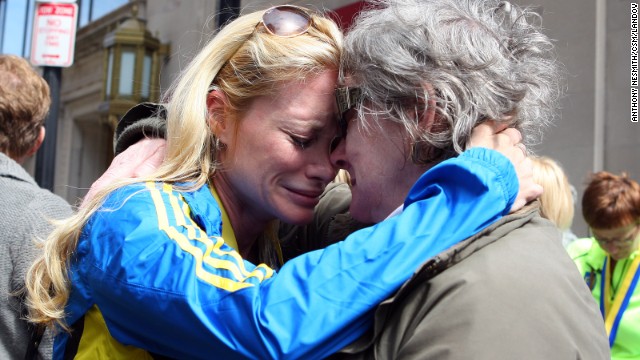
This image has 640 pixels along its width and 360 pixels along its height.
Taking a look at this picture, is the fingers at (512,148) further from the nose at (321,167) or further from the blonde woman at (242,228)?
the nose at (321,167)

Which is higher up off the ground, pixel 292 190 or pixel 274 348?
pixel 292 190

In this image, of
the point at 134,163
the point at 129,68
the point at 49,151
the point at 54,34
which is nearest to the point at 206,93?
the point at 134,163

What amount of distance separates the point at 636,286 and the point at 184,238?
146 inches

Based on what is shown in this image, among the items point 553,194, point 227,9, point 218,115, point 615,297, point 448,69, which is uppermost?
point 227,9

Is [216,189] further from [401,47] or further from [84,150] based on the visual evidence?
[84,150]

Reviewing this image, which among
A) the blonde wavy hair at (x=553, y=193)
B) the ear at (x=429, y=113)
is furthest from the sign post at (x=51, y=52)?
the ear at (x=429, y=113)

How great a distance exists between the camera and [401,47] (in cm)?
199

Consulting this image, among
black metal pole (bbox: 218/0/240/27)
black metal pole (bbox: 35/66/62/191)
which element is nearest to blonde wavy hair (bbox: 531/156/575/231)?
black metal pole (bbox: 218/0/240/27)

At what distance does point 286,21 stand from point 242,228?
→ 633 mm


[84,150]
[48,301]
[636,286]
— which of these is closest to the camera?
[48,301]

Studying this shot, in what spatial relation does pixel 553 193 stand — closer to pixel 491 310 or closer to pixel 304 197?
pixel 304 197

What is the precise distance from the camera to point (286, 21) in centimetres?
242

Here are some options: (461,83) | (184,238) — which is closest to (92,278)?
(184,238)

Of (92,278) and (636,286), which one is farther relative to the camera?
(636,286)
